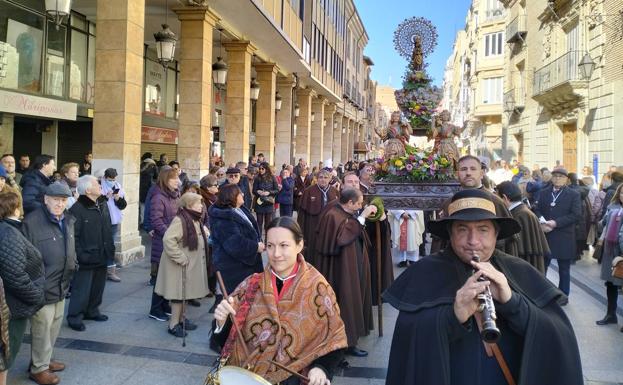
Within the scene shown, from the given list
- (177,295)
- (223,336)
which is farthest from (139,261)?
(223,336)

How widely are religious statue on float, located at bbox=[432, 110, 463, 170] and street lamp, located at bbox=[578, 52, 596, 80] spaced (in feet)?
42.1

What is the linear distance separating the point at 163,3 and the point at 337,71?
2471 centimetres

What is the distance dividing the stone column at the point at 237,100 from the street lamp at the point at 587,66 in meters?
11.5

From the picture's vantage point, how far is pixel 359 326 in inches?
213

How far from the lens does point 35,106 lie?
1358 cm

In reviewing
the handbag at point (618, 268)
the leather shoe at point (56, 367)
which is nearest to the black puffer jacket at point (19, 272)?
the leather shoe at point (56, 367)

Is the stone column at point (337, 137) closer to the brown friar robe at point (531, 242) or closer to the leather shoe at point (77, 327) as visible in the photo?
the brown friar robe at point (531, 242)

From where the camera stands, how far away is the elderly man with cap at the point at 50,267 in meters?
4.72

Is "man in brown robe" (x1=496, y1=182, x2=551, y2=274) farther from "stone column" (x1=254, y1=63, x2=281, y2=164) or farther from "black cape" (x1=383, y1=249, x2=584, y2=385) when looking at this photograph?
"stone column" (x1=254, y1=63, x2=281, y2=164)

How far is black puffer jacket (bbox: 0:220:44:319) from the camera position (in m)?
4.09

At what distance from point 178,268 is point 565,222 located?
18.8 ft

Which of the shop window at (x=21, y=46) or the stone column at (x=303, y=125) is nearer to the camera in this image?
the shop window at (x=21, y=46)

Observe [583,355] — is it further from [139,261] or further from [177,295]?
[139,261]

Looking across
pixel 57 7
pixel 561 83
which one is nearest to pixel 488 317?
pixel 57 7
